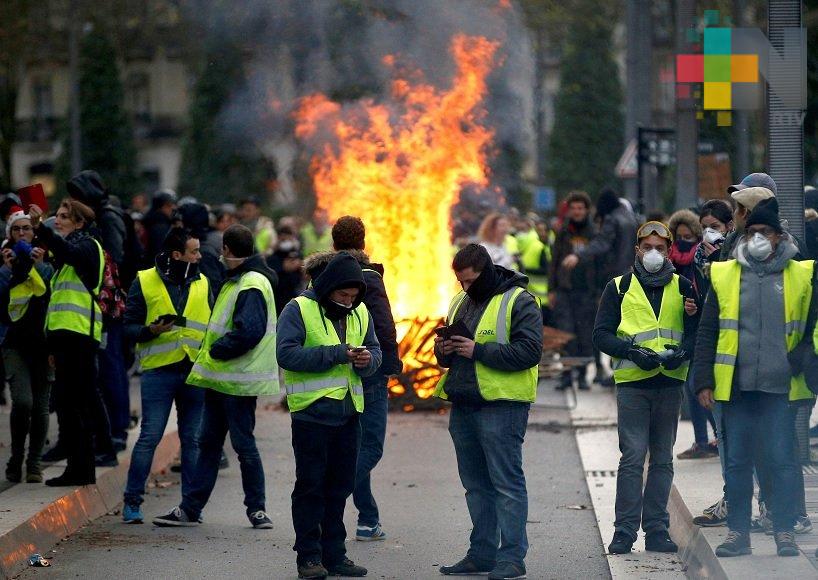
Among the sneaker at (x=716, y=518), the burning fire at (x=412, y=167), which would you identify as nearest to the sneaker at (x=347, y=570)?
the sneaker at (x=716, y=518)

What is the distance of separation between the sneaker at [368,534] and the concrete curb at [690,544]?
5.64ft

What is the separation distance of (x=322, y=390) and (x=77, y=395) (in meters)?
2.48

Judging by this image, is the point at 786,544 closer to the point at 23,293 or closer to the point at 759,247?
the point at 759,247

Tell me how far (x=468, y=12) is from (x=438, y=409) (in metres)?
4.70

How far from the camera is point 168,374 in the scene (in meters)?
10.0

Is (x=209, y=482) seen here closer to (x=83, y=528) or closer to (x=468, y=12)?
(x=83, y=528)

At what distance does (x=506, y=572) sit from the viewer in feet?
26.7

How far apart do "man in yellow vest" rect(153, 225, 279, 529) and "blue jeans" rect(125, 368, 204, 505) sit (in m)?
0.25

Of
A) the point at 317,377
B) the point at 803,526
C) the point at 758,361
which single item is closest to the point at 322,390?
the point at 317,377

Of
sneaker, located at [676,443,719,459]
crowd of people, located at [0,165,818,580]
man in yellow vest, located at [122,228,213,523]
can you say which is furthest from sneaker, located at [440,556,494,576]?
sneaker, located at [676,443,719,459]

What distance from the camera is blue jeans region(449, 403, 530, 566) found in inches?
322

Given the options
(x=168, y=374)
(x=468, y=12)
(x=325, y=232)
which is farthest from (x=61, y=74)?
(x=168, y=374)

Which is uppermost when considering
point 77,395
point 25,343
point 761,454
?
point 25,343

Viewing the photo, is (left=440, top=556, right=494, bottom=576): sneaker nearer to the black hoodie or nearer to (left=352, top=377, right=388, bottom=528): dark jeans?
(left=352, top=377, right=388, bottom=528): dark jeans
